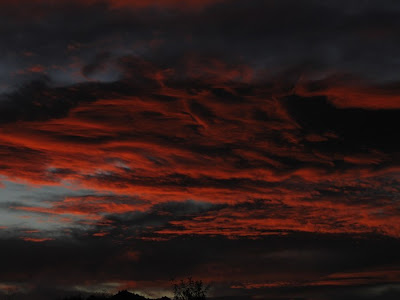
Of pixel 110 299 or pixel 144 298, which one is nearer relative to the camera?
pixel 110 299

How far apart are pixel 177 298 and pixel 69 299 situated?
11.5 meters

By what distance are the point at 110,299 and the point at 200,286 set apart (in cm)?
1002

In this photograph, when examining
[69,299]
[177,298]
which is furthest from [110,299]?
[177,298]

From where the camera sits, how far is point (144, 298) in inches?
2042

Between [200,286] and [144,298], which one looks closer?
[200,286]

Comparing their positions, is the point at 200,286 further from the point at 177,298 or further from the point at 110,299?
the point at 110,299

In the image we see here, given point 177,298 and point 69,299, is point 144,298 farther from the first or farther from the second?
point 69,299

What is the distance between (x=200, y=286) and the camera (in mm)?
48344

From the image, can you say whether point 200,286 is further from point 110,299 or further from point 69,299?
point 69,299

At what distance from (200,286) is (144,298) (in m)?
7.99

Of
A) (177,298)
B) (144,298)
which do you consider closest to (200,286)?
(177,298)

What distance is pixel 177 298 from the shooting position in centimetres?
4784

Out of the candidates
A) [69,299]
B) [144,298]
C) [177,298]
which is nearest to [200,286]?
[177,298]

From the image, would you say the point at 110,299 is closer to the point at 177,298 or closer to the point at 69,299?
the point at 69,299
